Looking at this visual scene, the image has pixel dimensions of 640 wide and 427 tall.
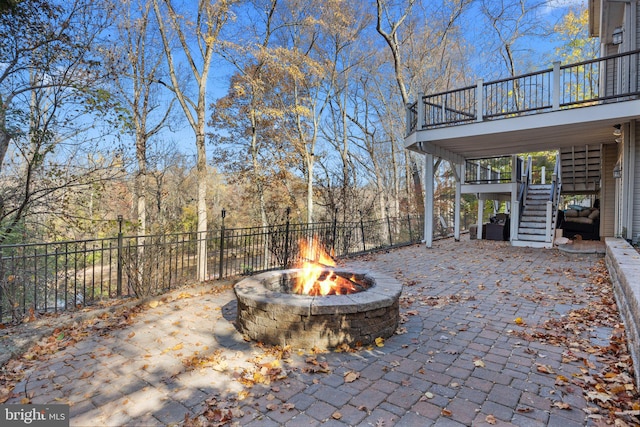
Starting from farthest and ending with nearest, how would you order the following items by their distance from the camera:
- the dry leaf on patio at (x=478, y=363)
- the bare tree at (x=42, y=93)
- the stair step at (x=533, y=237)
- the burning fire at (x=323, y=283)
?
the stair step at (x=533, y=237)
the bare tree at (x=42, y=93)
the burning fire at (x=323, y=283)
the dry leaf on patio at (x=478, y=363)

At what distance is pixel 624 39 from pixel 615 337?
8.45 metres

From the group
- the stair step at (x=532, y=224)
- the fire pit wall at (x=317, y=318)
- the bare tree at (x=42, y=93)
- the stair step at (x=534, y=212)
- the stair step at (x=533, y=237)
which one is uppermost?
the bare tree at (x=42, y=93)

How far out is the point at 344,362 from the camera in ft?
9.70

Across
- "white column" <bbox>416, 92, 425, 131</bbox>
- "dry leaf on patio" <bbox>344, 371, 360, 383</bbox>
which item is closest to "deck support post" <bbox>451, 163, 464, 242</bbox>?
"white column" <bbox>416, 92, 425, 131</bbox>

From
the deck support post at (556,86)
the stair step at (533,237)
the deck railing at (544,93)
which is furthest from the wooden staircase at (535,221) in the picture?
the deck support post at (556,86)

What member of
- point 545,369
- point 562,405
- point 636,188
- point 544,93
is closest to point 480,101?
point 544,93

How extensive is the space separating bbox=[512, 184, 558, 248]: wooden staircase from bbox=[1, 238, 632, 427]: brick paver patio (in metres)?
6.32

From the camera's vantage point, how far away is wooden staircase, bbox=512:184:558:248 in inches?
393

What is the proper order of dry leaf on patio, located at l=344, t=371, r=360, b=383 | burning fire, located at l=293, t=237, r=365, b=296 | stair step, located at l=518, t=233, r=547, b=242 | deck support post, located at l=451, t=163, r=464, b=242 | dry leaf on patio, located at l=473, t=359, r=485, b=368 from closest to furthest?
dry leaf on patio, located at l=344, t=371, r=360, b=383 → dry leaf on patio, located at l=473, t=359, r=485, b=368 → burning fire, located at l=293, t=237, r=365, b=296 → stair step, located at l=518, t=233, r=547, b=242 → deck support post, located at l=451, t=163, r=464, b=242

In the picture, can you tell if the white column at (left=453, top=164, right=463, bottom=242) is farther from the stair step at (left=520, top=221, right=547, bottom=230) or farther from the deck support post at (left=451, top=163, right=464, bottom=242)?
the stair step at (left=520, top=221, right=547, bottom=230)

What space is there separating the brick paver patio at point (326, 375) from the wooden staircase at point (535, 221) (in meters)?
6.32

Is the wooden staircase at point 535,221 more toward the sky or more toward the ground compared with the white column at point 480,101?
more toward the ground

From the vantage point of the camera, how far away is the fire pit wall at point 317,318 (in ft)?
10.5

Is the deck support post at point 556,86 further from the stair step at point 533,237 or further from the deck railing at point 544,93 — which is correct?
the stair step at point 533,237
